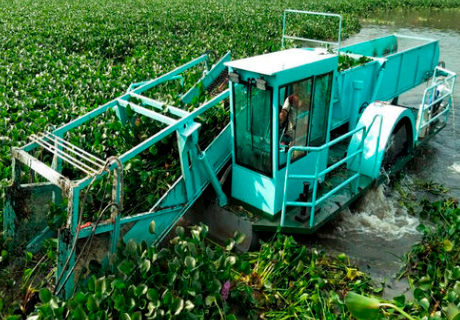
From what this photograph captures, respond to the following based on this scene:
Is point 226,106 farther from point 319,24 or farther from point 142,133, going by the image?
point 319,24

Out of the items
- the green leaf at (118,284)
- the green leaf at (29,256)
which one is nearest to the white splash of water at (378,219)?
the green leaf at (118,284)

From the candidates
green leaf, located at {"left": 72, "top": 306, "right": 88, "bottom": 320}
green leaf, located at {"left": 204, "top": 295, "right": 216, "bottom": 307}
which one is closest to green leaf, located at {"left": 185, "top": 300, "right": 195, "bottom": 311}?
green leaf, located at {"left": 204, "top": 295, "right": 216, "bottom": 307}

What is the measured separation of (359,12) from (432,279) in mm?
27275

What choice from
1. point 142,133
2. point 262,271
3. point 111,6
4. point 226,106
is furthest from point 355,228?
point 111,6

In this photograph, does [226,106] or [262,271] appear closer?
[262,271]

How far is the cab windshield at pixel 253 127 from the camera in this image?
4844 mm

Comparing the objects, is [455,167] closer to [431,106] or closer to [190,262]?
[431,106]

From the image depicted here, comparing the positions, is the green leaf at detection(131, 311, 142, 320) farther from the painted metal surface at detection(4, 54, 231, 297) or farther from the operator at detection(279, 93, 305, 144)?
the operator at detection(279, 93, 305, 144)

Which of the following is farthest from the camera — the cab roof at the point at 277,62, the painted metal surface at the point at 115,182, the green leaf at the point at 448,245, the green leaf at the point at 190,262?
the green leaf at the point at 448,245

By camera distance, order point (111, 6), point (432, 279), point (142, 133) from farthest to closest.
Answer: point (111, 6)
point (142, 133)
point (432, 279)

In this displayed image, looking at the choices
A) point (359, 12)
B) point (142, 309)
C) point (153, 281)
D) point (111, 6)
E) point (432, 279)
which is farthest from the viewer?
point (359, 12)

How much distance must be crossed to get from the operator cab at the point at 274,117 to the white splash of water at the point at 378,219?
1339 mm

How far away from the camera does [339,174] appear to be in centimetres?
628

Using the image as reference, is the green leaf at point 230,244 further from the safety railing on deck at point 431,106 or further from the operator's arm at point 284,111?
the safety railing on deck at point 431,106
